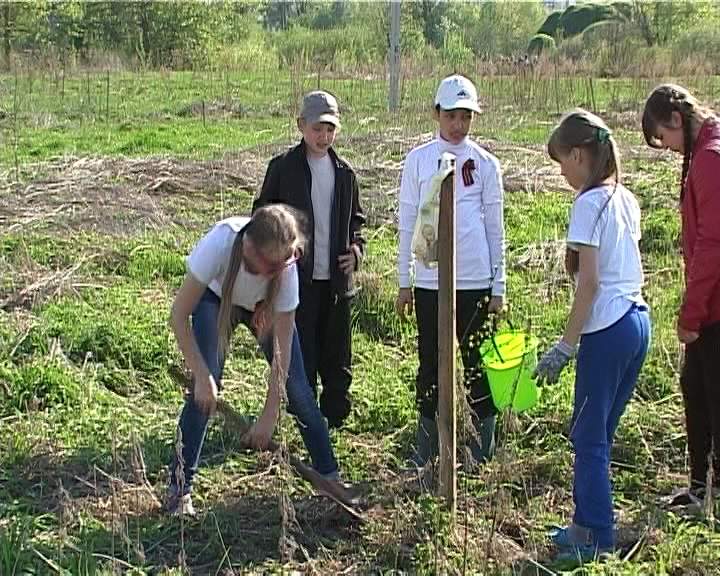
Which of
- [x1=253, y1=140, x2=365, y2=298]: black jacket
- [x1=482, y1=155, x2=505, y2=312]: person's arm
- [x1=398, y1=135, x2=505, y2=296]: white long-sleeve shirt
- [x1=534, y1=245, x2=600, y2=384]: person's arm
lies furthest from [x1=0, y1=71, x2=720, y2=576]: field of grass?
[x1=253, y1=140, x2=365, y2=298]: black jacket

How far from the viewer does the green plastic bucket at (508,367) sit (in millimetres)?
3998

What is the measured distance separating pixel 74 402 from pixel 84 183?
4.83m

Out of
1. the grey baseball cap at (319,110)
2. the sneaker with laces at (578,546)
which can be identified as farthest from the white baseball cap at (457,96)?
the sneaker with laces at (578,546)

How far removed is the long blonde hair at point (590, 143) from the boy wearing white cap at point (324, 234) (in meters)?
1.18

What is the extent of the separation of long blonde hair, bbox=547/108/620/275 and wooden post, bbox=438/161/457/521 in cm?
38

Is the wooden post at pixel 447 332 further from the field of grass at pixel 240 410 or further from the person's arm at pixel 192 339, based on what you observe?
the person's arm at pixel 192 339

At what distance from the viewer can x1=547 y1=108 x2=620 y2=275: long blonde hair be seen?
3.32m

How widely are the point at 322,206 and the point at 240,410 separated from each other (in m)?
1.18

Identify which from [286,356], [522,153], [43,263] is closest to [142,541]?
[286,356]

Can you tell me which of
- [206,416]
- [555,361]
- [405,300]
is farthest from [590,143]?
[206,416]

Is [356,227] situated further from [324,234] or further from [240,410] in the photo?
[240,410]

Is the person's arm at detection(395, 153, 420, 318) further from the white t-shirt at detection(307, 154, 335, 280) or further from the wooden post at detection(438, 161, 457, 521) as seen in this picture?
the wooden post at detection(438, 161, 457, 521)

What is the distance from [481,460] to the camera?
4297 millimetres

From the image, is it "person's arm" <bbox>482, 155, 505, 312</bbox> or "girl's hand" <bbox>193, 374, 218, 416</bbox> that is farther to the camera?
"person's arm" <bbox>482, 155, 505, 312</bbox>
